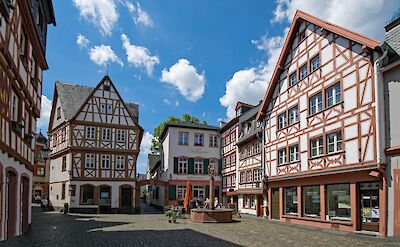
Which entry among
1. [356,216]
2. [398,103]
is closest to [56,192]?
[356,216]

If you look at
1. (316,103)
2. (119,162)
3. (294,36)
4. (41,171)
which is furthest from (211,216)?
(41,171)

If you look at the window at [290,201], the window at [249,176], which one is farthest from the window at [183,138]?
the window at [290,201]

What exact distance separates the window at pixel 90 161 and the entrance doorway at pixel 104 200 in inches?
86.4

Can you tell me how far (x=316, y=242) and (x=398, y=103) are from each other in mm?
6620

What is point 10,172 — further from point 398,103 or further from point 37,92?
point 398,103

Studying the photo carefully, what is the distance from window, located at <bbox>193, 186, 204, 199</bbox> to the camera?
130 ft

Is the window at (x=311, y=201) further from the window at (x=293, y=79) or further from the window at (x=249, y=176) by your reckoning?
the window at (x=249, y=176)

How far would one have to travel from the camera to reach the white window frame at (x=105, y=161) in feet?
113

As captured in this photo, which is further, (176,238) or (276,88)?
(276,88)

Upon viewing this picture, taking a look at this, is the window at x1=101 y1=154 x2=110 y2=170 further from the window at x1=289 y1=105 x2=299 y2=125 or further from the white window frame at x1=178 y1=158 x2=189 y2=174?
the window at x1=289 y1=105 x2=299 y2=125

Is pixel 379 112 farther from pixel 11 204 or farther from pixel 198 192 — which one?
pixel 198 192

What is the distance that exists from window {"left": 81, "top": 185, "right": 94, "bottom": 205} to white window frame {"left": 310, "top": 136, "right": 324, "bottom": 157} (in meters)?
21.2

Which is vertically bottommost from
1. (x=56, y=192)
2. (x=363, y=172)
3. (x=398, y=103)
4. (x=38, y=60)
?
(x=56, y=192)

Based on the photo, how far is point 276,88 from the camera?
25.8 metres
